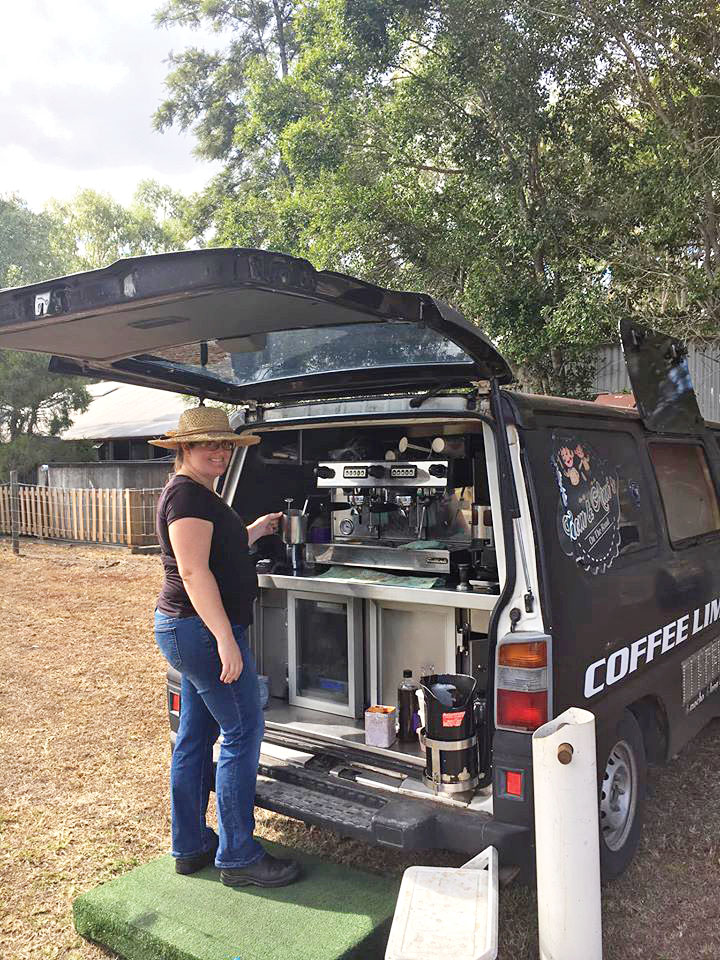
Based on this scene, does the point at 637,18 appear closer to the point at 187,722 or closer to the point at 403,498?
the point at 403,498

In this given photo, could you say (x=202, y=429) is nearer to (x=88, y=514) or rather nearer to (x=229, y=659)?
(x=229, y=659)

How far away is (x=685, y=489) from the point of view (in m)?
4.45

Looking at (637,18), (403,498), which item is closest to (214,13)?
(637,18)

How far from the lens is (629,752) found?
11.3ft

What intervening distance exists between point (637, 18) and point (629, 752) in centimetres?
1012

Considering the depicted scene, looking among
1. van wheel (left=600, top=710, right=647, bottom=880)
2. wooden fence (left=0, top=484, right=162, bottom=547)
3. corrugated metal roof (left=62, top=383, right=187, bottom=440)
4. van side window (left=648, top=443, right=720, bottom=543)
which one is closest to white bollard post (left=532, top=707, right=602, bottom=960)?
van wheel (left=600, top=710, right=647, bottom=880)

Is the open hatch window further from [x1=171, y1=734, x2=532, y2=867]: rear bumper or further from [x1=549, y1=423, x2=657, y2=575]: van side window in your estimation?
[x1=171, y1=734, x2=532, y2=867]: rear bumper

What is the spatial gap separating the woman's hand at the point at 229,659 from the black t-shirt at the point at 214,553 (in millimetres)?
180

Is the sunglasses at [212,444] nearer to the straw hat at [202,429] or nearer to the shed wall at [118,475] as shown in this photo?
the straw hat at [202,429]

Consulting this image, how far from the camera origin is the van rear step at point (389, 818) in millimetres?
2821

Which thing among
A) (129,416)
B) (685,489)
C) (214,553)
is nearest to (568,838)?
(214,553)

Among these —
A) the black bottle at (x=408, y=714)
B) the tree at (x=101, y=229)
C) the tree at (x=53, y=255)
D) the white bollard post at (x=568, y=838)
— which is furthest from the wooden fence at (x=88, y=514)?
the tree at (x=101, y=229)

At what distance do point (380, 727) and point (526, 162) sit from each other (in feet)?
32.7

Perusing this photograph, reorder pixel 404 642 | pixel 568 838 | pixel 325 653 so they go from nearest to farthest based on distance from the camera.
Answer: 1. pixel 568 838
2. pixel 404 642
3. pixel 325 653
